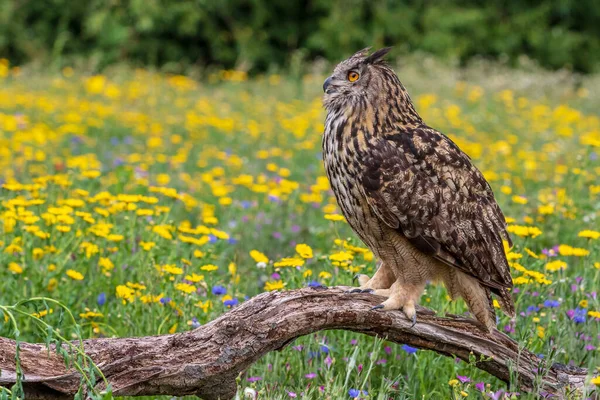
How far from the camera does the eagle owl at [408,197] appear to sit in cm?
309

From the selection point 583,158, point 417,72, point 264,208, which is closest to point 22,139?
point 264,208

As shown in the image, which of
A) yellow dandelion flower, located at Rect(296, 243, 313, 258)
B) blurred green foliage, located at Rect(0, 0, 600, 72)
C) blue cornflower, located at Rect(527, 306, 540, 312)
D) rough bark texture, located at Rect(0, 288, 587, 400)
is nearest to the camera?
rough bark texture, located at Rect(0, 288, 587, 400)

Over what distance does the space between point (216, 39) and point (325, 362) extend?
11489 mm

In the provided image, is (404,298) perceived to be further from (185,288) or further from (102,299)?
(102,299)

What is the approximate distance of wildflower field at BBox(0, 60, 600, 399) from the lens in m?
3.26

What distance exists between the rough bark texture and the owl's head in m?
0.78

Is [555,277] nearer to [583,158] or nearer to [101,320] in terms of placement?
[583,158]

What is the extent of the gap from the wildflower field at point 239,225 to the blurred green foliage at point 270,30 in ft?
10.5

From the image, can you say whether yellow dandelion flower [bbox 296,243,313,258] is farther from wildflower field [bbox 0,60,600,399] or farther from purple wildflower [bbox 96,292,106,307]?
purple wildflower [bbox 96,292,106,307]

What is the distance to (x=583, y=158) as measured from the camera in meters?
5.07

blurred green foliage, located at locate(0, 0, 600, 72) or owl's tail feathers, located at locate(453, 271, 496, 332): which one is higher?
blurred green foliage, located at locate(0, 0, 600, 72)

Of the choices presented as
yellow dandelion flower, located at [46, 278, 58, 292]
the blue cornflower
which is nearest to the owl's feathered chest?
the blue cornflower

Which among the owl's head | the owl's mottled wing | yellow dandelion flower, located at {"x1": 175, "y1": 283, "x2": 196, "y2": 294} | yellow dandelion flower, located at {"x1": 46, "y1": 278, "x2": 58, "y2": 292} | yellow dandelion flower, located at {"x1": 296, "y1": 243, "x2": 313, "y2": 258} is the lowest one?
yellow dandelion flower, located at {"x1": 46, "y1": 278, "x2": 58, "y2": 292}

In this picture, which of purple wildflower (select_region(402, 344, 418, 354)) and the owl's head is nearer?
purple wildflower (select_region(402, 344, 418, 354))
